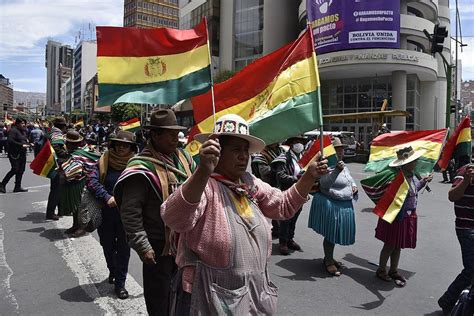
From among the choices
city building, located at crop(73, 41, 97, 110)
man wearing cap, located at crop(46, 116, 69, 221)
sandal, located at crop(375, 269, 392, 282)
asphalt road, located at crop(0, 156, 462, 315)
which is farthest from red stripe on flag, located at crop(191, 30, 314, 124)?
city building, located at crop(73, 41, 97, 110)

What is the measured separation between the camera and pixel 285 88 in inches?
135

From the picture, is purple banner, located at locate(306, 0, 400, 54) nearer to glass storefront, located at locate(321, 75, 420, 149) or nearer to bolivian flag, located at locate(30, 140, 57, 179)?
glass storefront, located at locate(321, 75, 420, 149)

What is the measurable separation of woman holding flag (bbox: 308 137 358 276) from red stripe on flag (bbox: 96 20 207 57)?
2547 mm

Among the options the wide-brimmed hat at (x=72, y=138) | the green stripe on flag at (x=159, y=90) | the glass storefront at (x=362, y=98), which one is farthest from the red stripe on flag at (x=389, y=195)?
A: the glass storefront at (x=362, y=98)

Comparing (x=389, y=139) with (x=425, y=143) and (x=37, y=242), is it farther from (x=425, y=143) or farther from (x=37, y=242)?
(x=37, y=242)

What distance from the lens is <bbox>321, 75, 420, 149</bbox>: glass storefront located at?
39750 mm

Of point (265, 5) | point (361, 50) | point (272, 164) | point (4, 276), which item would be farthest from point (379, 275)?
point (265, 5)

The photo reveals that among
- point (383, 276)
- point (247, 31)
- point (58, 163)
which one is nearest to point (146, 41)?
point (383, 276)

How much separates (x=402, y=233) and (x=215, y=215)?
11.8 ft

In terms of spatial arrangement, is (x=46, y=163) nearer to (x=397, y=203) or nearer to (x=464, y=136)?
(x=397, y=203)

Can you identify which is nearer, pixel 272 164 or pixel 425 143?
pixel 425 143

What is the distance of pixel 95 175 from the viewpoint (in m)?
4.75

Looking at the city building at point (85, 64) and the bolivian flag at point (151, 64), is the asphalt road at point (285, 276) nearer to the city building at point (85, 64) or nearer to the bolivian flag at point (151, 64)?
the bolivian flag at point (151, 64)

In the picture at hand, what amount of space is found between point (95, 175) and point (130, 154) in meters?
0.45
